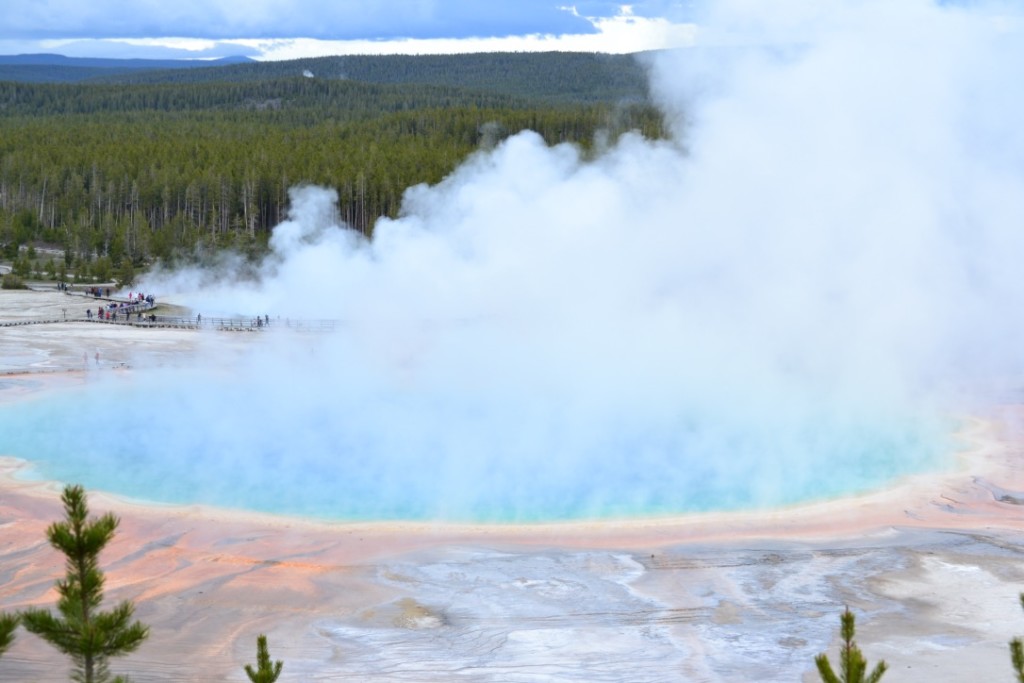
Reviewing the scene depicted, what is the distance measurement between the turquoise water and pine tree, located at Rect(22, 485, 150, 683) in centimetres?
823

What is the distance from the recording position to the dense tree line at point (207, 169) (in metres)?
41.5

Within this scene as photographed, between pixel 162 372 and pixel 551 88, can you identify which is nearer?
pixel 162 372

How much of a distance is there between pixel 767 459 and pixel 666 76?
14081mm

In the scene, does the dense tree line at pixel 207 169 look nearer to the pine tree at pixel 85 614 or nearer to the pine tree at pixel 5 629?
the pine tree at pixel 85 614

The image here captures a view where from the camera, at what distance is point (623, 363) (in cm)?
2297

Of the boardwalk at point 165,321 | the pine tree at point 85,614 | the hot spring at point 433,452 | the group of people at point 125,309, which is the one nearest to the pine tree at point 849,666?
the pine tree at point 85,614

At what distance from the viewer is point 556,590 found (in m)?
12.0

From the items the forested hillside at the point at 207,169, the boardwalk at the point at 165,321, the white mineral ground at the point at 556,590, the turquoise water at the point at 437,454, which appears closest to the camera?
the white mineral ground at the point at 556,590

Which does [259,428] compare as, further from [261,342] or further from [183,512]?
[261,342]

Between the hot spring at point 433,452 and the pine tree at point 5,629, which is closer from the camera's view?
the pine tree at point 5,629

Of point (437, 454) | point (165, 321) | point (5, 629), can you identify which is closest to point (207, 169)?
point (165, 321)

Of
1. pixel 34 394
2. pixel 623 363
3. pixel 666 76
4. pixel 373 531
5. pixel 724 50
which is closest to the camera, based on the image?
pixel 373 531

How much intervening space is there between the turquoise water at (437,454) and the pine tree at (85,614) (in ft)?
27.0

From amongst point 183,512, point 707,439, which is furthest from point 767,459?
point 183,512
